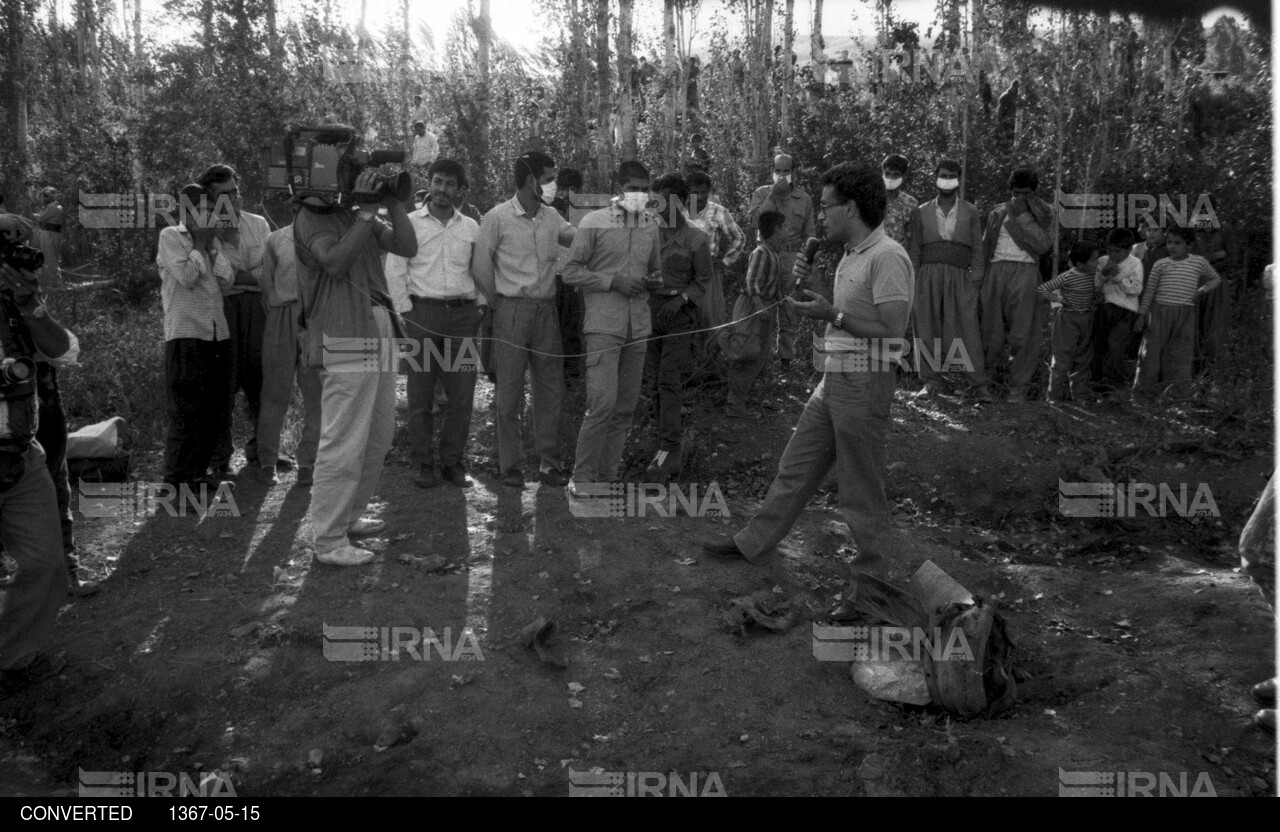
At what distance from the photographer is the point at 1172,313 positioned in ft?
31.6

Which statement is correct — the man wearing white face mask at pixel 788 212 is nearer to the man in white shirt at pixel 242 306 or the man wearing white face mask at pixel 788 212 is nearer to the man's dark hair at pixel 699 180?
the man's dark hair at pixel 699 180

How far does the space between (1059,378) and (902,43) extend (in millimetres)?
7505

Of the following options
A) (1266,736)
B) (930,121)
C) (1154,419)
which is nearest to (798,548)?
(1266,736)

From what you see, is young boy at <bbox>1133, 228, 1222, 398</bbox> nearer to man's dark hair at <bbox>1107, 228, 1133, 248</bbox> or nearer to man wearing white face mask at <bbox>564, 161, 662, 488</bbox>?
man's dark hair at <bbox>1107, 228, 1133, 248</bbox>

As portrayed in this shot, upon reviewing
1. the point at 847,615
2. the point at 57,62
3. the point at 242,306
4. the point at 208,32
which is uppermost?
the point at 57,62

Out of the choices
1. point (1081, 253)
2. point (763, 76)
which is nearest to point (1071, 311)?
point (1081, 253)

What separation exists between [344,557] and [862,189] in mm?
3138

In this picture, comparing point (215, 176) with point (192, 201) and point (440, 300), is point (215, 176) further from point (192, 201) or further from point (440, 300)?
point (440, 300)

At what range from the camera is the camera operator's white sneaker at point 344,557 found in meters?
5.72

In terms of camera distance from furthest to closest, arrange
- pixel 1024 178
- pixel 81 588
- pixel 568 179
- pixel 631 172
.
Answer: pixel 1024 178, pixel 568 179, pixel 631 172, pixel 81 588

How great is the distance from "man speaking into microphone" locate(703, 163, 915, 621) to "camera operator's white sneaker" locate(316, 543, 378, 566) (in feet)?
7.79

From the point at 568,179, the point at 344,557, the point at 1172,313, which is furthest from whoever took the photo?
the point at 1172,313

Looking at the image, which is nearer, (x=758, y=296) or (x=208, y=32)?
(x=758, y=296)
